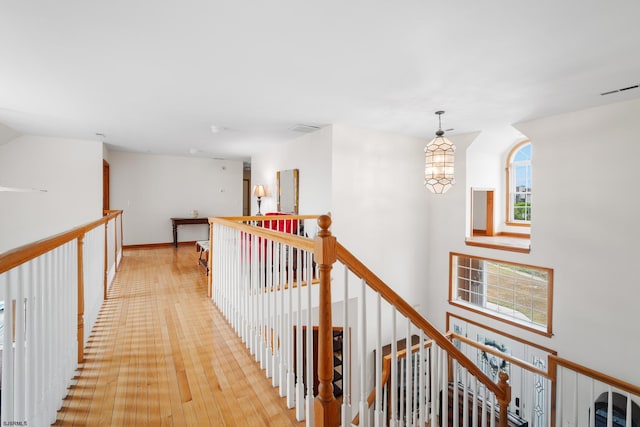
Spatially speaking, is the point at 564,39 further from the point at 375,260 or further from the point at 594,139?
the point at 375,260

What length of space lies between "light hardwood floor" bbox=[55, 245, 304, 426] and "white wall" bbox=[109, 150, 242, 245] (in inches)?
172

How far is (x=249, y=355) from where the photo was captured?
2273 millimetres

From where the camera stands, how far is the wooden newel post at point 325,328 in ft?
4.32

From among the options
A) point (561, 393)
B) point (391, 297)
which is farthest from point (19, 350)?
point (561, 393)

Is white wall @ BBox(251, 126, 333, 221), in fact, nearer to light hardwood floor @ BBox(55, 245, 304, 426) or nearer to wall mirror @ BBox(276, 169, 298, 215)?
wall mirror @ BBox(276, 169, 298, 215)

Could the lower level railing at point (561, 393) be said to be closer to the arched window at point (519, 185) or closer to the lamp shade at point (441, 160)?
the lamp shade at point (441, 160)

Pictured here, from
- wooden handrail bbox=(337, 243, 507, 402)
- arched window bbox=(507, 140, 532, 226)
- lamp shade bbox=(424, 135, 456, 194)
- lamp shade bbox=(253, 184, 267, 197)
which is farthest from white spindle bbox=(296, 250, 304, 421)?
arched window bbox=(507, 140, 532, 226)

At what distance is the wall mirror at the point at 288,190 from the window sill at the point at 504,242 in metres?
3.24

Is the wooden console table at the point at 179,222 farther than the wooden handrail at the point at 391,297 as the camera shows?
Yes

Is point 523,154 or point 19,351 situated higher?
point 523,154

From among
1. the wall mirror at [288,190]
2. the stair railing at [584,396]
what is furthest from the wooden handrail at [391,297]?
the wall mirror at [288,190]

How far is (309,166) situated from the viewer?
5.15 m

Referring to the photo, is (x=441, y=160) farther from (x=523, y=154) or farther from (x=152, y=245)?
(x=152, y=245)

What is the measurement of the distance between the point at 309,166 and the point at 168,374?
3789 mm
